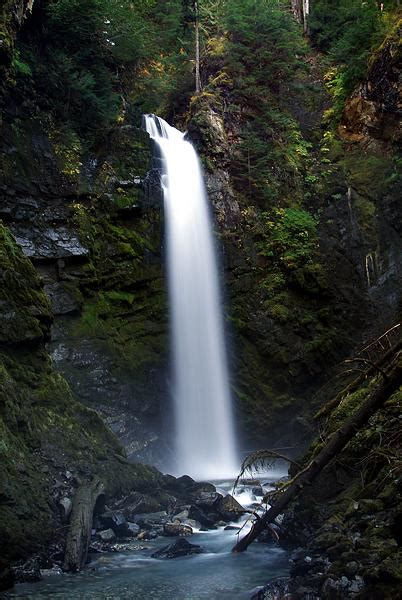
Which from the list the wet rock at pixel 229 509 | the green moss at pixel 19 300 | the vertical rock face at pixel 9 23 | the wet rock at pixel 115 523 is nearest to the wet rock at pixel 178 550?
the wet rock at pixel 115 523

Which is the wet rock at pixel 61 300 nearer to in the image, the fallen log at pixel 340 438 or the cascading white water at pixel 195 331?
the cascading white water at pixel 195 331

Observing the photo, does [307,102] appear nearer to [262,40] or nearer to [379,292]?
[262,40]

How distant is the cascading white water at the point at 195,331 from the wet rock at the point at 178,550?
665 centimetres

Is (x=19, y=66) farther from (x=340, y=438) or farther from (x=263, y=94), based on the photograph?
(x=340, y=438)

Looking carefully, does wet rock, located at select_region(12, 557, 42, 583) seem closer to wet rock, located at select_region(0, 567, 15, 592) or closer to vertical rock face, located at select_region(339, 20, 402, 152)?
wet rock, located at select_region(0, 567, 15, 592)

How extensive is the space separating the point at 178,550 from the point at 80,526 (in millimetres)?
1383

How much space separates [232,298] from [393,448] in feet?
32.0

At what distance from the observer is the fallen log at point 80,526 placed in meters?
6.29

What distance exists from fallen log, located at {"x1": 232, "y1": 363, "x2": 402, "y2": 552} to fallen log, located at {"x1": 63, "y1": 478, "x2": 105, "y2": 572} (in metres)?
2.18

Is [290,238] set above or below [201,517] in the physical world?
above

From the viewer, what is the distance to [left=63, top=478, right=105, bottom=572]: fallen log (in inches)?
248

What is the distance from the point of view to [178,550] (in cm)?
699

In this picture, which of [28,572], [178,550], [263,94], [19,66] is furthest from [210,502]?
[263,94]

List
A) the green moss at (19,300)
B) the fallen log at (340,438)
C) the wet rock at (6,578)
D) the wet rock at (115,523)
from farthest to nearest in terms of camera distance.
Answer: the green moss at (19,300), the wet rock at (115,523), the wet rock at (6,578), the fallen log at (340,438)
